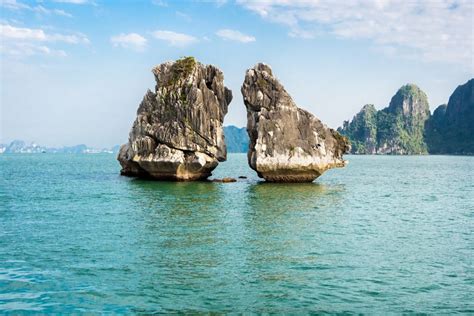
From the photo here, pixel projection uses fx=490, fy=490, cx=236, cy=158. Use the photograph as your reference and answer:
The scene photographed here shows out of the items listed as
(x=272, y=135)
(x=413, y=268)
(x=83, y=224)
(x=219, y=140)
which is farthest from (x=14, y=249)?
(x=219, y=140)

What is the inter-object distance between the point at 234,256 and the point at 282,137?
30.2m

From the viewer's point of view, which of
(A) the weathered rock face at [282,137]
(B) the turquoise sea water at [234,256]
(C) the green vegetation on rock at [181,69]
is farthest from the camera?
(C) the green vegetation on rock at [181,69]

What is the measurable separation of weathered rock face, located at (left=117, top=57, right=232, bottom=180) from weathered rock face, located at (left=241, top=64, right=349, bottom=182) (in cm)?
454

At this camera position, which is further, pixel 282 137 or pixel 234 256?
pixel 282 137

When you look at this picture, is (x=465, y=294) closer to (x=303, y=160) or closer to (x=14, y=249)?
(x=14, y=249)

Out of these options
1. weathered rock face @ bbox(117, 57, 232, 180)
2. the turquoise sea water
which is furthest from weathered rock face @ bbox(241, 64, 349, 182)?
the turquoise sea water

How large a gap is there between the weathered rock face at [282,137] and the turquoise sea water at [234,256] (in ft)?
39.4

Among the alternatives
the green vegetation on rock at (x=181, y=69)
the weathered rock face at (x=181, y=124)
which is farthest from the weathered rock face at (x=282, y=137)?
the green vegetation on rock at (x=181, y=69)

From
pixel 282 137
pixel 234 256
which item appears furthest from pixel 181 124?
pixel 234 256

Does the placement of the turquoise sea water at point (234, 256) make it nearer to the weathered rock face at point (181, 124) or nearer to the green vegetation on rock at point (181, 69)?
the weathered rock face at point (181, 124)

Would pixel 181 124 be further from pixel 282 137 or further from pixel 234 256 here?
pixel 234 256

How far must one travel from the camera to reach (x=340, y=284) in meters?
16.0

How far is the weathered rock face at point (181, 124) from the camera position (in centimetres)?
5206

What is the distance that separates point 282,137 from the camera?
4894 centimetres
